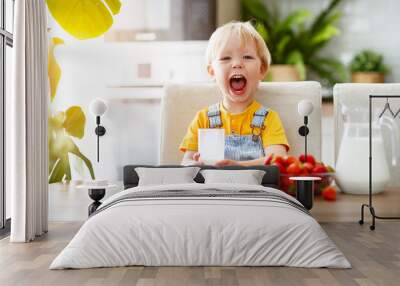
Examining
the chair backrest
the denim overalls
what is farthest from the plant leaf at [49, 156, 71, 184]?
the denim overalls

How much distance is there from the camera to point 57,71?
19.4 feet

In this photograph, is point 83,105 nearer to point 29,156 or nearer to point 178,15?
point 178,15

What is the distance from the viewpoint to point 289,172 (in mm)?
4238

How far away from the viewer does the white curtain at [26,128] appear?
387cm

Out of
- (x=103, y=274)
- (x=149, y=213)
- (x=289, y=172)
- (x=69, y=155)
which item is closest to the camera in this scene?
(x=103, y=274)

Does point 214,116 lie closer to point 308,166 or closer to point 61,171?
point 308,166

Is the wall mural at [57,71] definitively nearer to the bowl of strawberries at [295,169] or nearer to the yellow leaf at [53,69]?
the yellow leaf at [53,69]

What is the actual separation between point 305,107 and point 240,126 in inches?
17.7

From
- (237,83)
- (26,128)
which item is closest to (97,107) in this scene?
(26,128)

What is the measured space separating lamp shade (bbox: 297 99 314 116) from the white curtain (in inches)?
66.6

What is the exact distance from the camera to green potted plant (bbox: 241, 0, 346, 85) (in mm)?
6984

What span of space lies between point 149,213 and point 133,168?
1.19m

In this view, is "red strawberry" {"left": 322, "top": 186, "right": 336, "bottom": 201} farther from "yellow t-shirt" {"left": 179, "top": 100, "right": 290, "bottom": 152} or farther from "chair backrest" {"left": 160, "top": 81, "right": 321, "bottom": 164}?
"yellow t-shirt" {"left": 179, "top": 100, "right": 290, "bottom": 152}

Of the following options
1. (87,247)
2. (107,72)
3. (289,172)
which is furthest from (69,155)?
(87,247)
